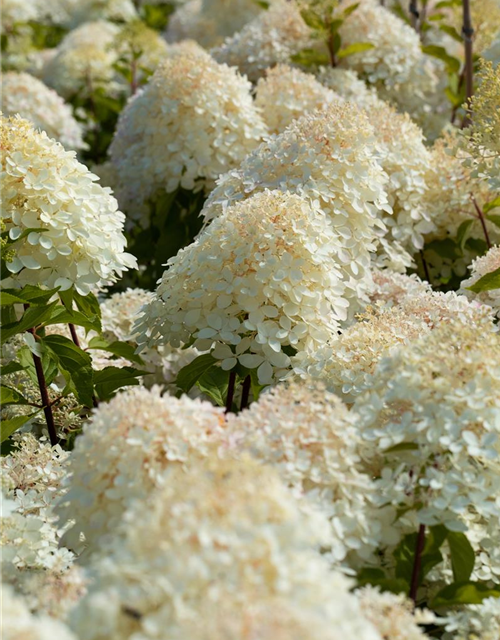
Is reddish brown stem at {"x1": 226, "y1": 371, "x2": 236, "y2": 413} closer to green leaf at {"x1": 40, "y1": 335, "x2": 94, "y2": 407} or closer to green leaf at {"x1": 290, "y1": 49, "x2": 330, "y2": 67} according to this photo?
green leaf at {"x1": 40, "y1": 335, "x2": 94, "y2": 407}

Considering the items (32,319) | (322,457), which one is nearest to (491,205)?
(32,319)

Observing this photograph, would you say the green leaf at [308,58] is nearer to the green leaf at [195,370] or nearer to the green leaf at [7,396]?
the green leaf at [195,370]

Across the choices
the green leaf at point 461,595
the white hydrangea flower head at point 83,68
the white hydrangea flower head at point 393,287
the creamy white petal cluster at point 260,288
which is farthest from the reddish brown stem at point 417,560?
the white hydrangea flower head at point 83,68

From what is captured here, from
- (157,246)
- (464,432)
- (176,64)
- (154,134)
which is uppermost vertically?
(464,432)

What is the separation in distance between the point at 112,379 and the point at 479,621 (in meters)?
1.17

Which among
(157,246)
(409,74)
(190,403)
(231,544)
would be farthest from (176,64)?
→ (231,544)

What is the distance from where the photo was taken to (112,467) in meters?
1.46

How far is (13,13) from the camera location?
6.08 meters

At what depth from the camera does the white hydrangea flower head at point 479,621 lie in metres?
1.44

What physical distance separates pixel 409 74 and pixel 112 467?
9.97 ft

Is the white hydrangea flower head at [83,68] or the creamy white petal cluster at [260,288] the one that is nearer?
the creamy white petal cluster at [260,288]

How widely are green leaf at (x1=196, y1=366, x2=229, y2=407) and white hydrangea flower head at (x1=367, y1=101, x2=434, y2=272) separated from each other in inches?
35.9

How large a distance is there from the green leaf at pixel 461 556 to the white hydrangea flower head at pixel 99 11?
6060 millimetres

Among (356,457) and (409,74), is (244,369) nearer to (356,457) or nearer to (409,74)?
→ (356,457)
